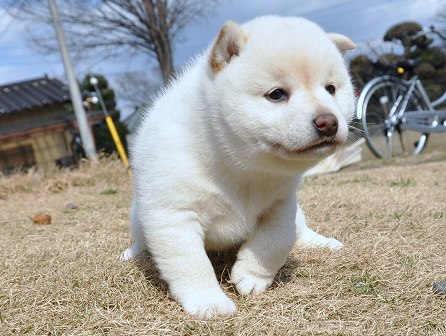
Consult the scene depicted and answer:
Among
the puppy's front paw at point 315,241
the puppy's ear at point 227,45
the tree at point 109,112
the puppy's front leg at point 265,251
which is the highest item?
the puppy's ear at point 227,45

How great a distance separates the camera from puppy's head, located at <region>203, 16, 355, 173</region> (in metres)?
1.57

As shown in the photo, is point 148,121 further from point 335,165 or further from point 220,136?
point 335,165

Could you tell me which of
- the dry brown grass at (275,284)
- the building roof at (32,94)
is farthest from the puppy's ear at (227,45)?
the building roof at (32,94)

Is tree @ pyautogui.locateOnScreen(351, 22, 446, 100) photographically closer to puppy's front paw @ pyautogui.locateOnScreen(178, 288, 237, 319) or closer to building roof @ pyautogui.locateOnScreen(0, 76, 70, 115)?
building roof @ pyautogui.locateOnScreen(0, 76, 70, 115)

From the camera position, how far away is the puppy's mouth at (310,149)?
1581mm

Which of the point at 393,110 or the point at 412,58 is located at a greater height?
the point at 393,110

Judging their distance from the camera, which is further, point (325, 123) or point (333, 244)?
point (333, 244)

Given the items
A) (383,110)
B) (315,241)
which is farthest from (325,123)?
(383,110)

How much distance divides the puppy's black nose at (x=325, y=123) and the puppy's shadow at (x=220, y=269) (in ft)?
2.29

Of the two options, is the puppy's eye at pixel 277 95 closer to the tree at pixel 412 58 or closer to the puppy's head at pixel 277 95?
the puppy's head at pixel 277 95

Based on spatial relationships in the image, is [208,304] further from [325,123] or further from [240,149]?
[325,123]

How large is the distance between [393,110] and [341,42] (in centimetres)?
531

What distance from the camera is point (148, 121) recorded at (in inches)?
82.0

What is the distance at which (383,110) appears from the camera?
7.13 m
